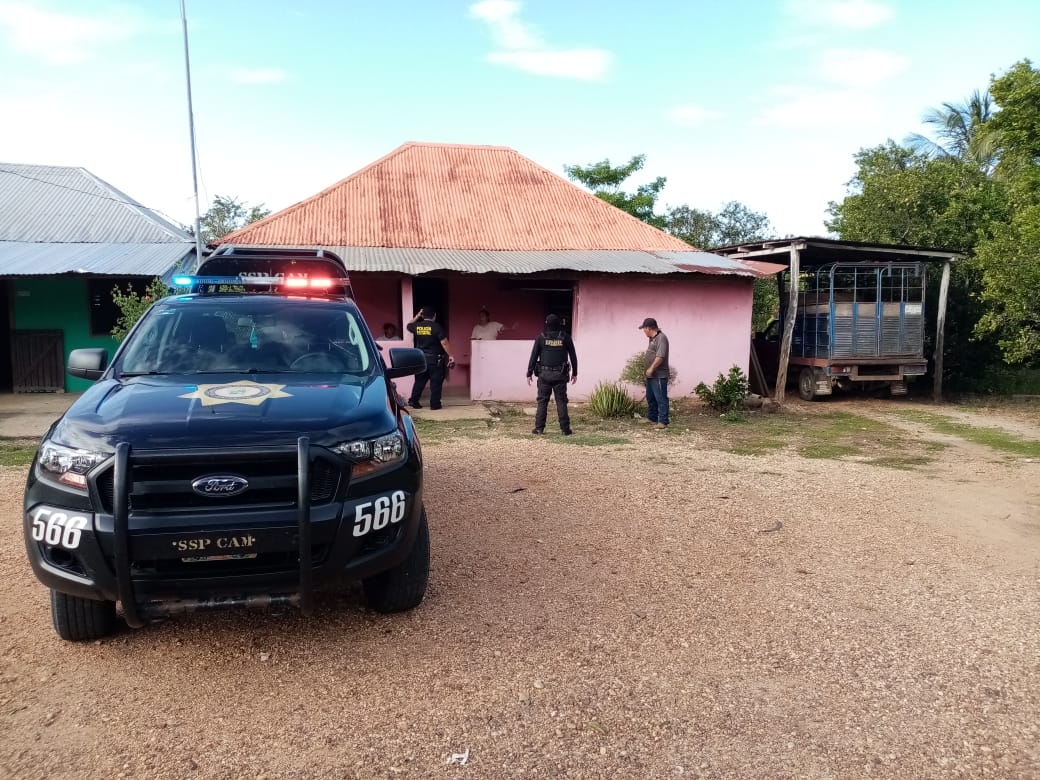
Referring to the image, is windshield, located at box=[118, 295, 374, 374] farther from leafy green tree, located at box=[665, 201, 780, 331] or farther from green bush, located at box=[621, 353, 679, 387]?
leafy green tree, located at box=[665, 201, 780, 331]

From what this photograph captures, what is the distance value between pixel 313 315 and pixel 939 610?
404 cm

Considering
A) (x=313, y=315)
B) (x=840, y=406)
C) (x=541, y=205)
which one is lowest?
(x=840, y=406)

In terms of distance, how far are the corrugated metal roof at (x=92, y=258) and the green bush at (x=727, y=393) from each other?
9.49m

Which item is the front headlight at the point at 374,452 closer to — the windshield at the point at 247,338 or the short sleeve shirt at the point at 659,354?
the windshield at the point at 247,338

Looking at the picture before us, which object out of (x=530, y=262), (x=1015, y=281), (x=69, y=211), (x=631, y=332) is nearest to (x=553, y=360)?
(x=530, y=262)

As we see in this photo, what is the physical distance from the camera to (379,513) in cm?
324

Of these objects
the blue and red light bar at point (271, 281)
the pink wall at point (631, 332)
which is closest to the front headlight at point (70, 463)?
the blue and red light bar at point (271, 281)

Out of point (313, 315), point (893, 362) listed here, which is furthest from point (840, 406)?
point (313, 315)

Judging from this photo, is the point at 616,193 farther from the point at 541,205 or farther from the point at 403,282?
the point at 403,282

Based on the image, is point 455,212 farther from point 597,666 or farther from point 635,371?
point 597,666

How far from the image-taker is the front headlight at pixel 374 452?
10.6 ft

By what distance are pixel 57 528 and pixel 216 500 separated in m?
0.65

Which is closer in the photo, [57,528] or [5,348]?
[57,528]

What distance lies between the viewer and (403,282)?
12484mm
